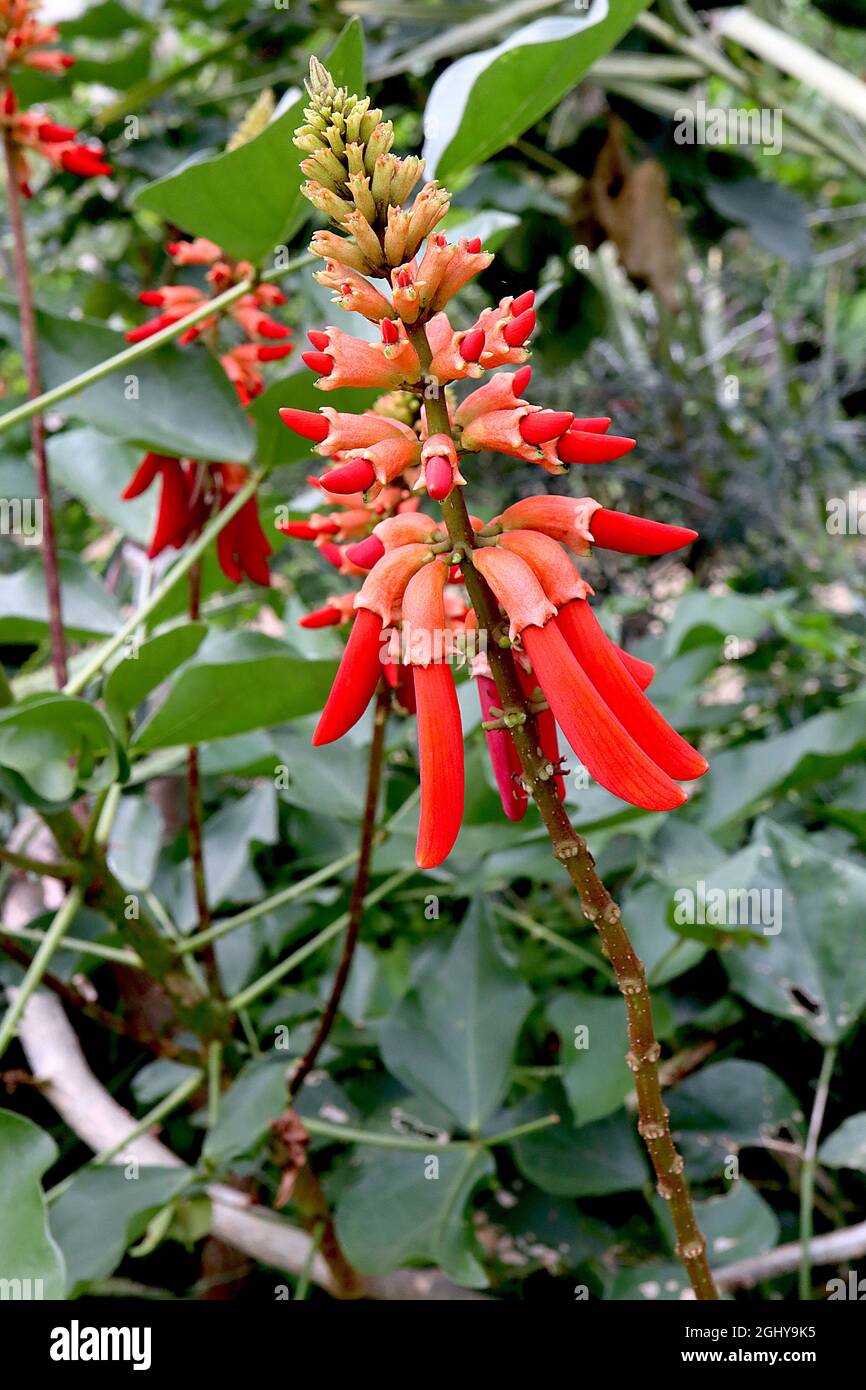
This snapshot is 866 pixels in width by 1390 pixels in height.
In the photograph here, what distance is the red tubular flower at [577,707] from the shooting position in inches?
12.3

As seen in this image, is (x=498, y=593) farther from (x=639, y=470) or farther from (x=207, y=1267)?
(x=639, y=470)

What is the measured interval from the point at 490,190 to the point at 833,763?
805 mm

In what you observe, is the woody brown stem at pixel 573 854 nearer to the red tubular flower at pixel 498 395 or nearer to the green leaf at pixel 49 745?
the red tubular flower at pixel 498 395

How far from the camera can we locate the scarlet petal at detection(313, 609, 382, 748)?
13.5 inches

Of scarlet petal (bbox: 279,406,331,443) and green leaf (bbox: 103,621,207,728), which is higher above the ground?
green leaf (bbox: 103,621,207,728)

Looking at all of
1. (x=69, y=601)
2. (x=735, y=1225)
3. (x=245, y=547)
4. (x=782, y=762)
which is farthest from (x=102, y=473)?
(x=735, y=1225)

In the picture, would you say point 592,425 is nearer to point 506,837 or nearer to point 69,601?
point 506,837

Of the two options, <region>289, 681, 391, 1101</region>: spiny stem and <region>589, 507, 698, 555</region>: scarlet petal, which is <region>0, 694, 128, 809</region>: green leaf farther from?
<region>589, 507, 698, 555</region>: scarlet petal

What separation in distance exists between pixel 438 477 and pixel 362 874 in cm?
34

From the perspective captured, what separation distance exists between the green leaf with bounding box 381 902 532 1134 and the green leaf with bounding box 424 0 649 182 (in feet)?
1.39

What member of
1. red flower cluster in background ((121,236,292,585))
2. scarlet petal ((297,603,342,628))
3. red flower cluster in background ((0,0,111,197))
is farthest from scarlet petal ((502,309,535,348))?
red flower cluster in background ((0,0,111,197))

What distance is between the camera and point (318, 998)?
0.78 metres

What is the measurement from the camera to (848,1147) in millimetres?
637

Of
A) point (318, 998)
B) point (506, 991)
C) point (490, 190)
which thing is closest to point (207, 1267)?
point (318, 998)
